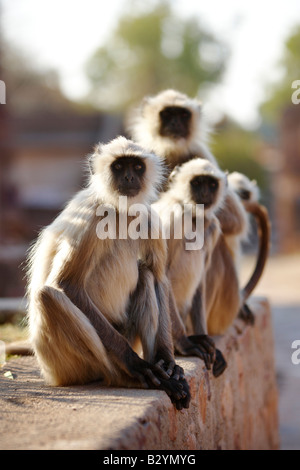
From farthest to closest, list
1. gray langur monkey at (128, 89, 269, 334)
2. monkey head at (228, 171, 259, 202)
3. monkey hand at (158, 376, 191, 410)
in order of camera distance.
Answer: monkey head at (228, 171, 259, 202) → gray langur monkey at (128, 89, 269, 334) → monkey hand at (158, 376, 191, 410)

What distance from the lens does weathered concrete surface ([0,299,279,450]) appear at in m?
2.69

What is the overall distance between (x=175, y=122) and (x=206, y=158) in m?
0.37

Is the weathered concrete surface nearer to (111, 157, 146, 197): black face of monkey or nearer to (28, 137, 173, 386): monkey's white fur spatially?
(28, 137, 173, 386): monkey's white fur

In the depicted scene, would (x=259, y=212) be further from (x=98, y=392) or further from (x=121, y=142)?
(x=98, y=392)

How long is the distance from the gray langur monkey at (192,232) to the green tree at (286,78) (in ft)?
131

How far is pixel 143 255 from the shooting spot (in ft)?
12.8

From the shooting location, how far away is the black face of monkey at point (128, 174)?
3.77 meters

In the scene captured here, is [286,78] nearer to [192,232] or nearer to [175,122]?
[175,122]

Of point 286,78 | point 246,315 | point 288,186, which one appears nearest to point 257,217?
point 246,315

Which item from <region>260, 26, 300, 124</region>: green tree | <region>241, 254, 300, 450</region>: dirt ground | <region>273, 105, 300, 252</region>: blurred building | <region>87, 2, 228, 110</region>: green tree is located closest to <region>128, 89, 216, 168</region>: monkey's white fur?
<region>241, 254, 300, 450</region>: dirt ground

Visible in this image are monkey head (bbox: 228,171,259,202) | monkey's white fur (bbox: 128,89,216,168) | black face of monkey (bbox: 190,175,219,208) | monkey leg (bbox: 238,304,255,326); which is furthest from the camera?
monkey head (bbox: 228,171,259,202)

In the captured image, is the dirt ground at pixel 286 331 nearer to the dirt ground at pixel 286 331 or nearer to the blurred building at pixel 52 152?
the dirt ground at pixel 286 331

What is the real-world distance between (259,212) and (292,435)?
8.78ft
